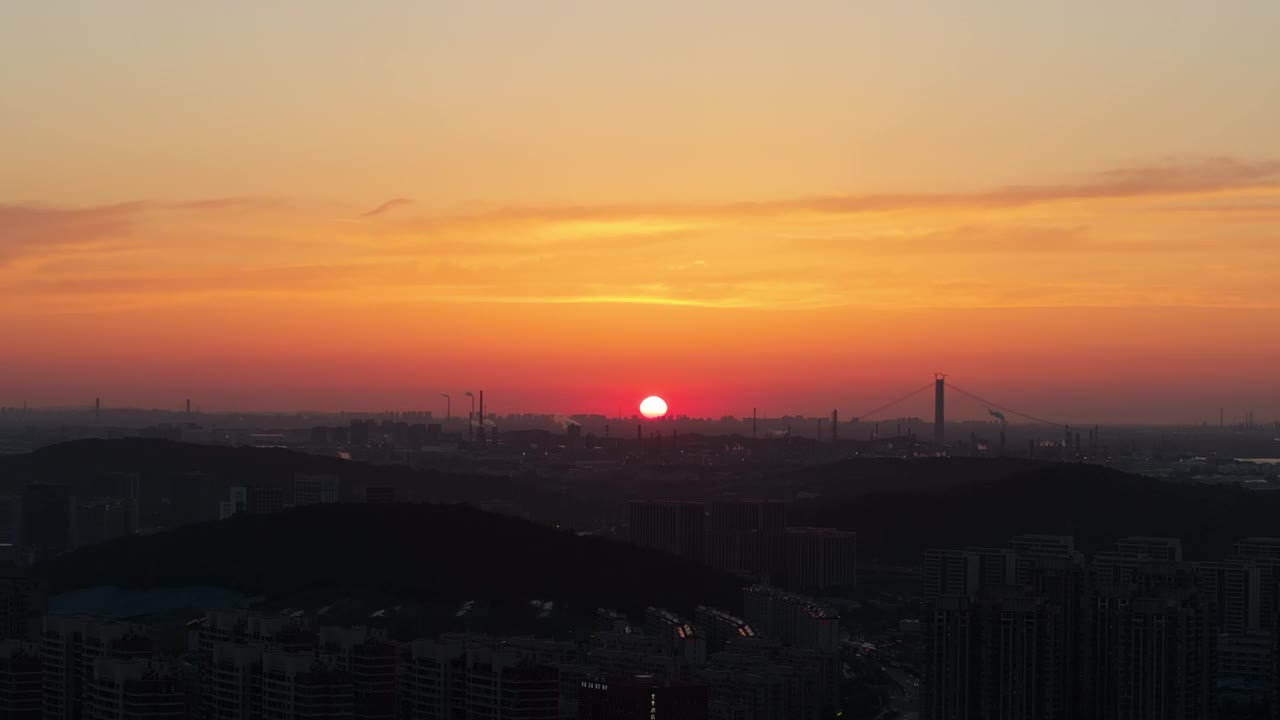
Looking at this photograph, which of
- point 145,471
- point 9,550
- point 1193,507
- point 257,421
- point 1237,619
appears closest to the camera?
point 1237,619

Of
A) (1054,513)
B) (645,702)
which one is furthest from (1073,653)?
(1054,513)

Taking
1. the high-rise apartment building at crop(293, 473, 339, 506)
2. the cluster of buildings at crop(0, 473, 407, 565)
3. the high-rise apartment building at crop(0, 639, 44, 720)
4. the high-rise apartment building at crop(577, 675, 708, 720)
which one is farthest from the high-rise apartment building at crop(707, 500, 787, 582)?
the high-rise apartment building at crop(577, 675, 708, 720)

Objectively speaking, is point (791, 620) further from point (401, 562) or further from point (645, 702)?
point (645, 702)

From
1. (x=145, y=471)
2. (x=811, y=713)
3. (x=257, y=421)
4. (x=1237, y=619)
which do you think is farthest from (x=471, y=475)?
(x=257, y=421)

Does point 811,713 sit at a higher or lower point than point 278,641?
lower

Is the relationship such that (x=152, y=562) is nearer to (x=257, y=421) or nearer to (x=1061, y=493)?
(x=1061, y=493)

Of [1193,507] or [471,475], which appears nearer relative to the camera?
[1193,507]

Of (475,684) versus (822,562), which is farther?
(822,562)
